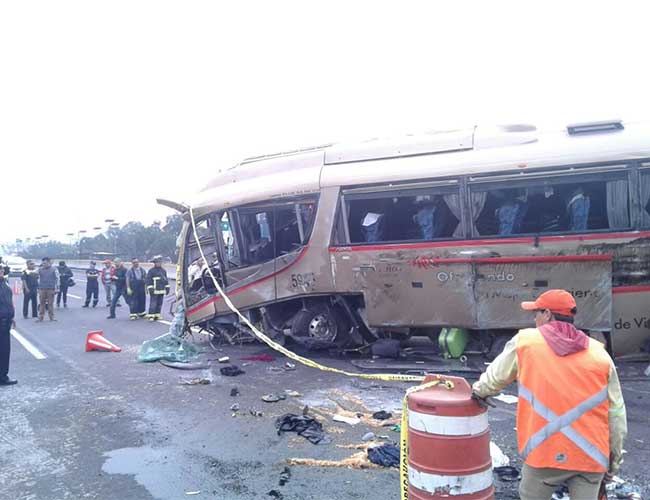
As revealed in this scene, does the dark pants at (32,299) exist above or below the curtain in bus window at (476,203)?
below

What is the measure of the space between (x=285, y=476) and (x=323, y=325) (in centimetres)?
429

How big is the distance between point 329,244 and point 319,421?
3076 millimetres

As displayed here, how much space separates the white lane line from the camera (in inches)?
370

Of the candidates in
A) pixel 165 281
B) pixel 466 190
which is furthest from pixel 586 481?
pixel 165 281

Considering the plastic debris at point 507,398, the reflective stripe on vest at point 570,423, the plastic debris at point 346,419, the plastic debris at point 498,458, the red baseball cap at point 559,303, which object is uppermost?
the red baseball cap at point 559,303

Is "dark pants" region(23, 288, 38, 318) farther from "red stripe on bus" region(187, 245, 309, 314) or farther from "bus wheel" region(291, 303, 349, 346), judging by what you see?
"bus wheel" region(291, 303, 349, 346)

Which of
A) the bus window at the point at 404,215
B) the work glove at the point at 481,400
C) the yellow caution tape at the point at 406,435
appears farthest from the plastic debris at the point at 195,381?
the work glove at the point at 481,400

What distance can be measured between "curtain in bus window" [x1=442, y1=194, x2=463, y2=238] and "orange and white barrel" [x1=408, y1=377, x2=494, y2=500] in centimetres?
453

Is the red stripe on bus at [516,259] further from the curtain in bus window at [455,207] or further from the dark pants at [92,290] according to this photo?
the dark pants at [92,290]

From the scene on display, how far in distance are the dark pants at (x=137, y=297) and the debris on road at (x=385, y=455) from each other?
37.1 ft

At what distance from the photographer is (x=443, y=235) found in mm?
7383

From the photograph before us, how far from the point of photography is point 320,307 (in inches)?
330

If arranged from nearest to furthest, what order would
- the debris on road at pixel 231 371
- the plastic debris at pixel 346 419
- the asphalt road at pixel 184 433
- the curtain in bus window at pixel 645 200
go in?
the asphalt road at pixel 184 433 → the plastic debris at pixel 346 419 → the curtain in bus window at pixel 645 200 → the debris on road at pixel 231 371

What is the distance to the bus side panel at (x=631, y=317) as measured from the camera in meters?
6.55
